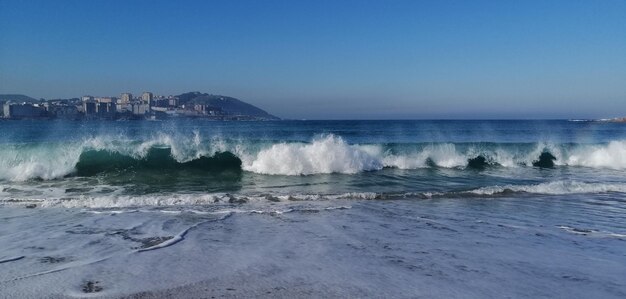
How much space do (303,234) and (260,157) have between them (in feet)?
40.4

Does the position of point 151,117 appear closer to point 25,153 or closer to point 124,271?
point 25,153

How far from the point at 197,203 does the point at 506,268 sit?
7344mm

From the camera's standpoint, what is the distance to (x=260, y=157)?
19812mm

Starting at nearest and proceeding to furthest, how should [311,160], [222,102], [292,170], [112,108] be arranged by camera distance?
[292,170], [311,160], [112,108], [222,102]

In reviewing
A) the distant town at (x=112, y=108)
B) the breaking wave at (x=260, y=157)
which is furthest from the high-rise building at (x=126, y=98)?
the breaking wave at (x=260, y=157)

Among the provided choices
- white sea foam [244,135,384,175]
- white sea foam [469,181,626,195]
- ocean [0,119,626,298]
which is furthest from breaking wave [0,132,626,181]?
white sea foam [469,181,626,195]

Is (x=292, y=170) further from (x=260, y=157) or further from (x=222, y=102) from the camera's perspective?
(x=222, y=102)

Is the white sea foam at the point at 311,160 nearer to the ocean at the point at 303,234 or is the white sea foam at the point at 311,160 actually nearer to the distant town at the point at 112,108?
the ocean at the point at 303,234

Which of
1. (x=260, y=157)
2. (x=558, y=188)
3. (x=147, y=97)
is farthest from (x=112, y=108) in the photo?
(x=558, y=188)

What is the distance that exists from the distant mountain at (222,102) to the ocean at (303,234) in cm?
7968

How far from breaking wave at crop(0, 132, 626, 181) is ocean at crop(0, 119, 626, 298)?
339 millimetres

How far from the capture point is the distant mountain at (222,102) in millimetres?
96562

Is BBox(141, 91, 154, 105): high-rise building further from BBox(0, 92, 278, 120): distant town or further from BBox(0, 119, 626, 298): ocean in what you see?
BBox(0, 119, 626, 298): ocean

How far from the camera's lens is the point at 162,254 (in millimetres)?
6324
